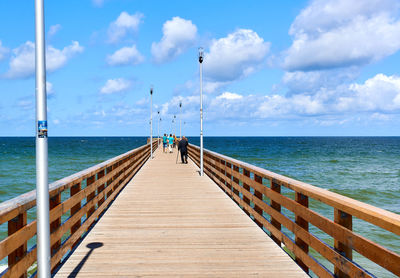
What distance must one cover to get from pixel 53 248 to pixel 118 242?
142 centimetres

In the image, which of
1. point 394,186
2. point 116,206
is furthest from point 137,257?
point 394,186

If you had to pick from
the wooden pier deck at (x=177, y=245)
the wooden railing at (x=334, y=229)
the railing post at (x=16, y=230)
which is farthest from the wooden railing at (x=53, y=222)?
the wooden railing at (x=334, y=229)

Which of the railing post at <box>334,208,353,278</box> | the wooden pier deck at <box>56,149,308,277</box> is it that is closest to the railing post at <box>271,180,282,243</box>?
the wooden pier deck at <box>56,149,308,277</box>

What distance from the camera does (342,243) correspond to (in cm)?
373

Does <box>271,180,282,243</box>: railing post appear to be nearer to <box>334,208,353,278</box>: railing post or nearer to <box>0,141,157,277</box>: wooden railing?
<box>334,208,353,278</box>: railing post

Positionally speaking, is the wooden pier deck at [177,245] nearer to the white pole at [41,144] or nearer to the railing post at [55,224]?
the railing post at [55,224]

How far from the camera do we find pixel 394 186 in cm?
2986

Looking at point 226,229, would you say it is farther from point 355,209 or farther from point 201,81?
point 201,81

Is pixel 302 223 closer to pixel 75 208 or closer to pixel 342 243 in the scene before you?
pixel 342 243

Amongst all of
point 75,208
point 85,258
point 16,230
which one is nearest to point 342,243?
point 16,230

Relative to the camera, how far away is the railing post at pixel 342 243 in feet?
12.3

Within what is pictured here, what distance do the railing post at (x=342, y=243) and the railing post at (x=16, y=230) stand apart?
3313mm

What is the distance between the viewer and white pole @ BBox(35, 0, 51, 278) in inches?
133

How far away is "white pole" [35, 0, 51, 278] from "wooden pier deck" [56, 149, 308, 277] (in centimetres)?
138
